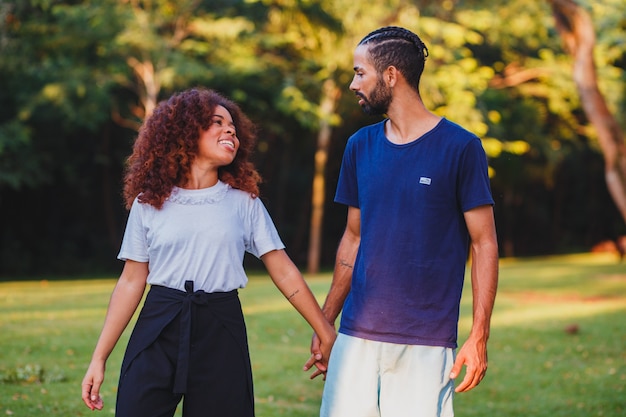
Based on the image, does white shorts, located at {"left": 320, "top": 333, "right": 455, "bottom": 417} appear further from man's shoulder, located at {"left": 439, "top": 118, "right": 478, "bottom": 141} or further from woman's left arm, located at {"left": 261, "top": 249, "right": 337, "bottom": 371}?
man's shoulder, located at {"left": 439, "top": 118, "right": 478, "bottom": 141}

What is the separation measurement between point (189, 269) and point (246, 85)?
2273cm

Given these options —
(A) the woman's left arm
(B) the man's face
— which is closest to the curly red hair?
(A) the woman's left arm

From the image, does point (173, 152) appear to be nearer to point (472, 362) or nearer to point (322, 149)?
point (472, 362)

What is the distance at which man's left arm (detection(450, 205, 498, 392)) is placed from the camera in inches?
143

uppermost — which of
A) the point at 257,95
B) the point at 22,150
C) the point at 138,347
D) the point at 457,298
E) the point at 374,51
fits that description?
the point at 257,95

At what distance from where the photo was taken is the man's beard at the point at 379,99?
3945mm

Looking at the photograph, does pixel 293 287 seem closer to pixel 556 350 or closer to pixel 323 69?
pixel 556 350

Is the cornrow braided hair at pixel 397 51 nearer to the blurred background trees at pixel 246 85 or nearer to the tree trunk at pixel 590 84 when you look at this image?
the tree trunk at pixel 590 84

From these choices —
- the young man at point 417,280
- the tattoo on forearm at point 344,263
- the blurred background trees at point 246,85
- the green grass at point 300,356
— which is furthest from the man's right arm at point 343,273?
the blurred background trees at point 246,85

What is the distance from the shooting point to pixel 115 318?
385 cm

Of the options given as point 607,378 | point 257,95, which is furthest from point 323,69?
point 607,378

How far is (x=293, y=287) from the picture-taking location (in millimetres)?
4086

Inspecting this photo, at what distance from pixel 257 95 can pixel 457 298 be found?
77.3 feet

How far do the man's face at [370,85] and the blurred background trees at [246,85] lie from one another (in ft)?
48.9
